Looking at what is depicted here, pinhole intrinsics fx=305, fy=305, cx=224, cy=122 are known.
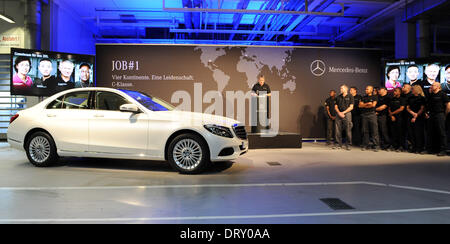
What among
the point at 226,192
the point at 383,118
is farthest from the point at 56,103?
the point at 383,118

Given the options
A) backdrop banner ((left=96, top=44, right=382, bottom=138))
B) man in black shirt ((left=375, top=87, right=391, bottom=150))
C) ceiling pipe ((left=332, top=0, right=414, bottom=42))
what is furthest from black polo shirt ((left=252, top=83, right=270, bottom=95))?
ceiling pipe ((left=332, top=0, right=414, bottom=42))

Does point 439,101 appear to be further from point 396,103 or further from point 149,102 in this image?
point 149,102

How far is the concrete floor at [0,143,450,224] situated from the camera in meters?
2.90

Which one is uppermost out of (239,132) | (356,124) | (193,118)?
(193,118)

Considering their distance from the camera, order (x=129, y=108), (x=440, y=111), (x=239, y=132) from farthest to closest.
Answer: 1. (x=440, y=111)
2. (x=239, y=132)
3. (x=129, y=108)

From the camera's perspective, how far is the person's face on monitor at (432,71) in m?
8.92

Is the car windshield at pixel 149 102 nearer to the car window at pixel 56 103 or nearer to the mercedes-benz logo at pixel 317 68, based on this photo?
the car window at pixel 56 103

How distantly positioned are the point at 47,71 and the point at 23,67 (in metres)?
0.57

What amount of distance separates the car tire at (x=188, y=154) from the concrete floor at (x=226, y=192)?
0.18 metres

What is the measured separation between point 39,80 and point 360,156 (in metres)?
8.76

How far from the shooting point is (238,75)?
10375 mm

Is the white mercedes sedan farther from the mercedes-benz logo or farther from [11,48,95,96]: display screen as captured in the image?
the mercedes-benz logo

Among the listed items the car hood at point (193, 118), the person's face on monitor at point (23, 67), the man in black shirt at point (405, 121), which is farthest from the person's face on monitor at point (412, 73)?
the person's face on monitor at point (23, 67)

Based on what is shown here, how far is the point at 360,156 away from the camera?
7.09 metres
